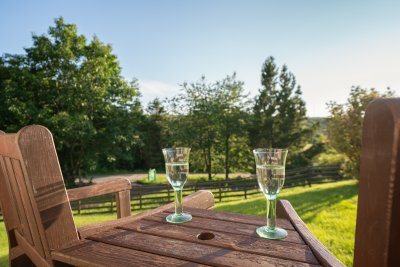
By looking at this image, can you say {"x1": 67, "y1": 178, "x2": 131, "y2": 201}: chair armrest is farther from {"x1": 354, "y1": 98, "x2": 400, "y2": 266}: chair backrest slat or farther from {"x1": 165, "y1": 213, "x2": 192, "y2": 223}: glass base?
{"x1": 354, "y1": 98, "x2": 400, "y2": 266}: chair backrest slat

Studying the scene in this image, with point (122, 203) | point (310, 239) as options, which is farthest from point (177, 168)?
point (122, 203)

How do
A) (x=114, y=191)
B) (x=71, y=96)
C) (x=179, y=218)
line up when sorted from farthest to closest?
(x=71, y=96) → (x=114, y=191) → (x=179, y=218)

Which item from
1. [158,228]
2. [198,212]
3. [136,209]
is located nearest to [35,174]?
[158,228]

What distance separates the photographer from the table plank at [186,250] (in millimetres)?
955

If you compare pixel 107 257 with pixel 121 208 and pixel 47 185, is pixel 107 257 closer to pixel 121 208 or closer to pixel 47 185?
pixel 47 185

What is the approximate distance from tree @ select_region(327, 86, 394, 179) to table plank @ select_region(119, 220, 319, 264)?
12.5 metres

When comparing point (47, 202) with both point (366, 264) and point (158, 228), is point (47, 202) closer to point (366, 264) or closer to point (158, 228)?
point (158, 228)

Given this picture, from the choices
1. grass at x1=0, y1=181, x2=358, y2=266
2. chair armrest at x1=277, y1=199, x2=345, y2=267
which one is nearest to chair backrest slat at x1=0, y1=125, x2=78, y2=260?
chair armrest at x1=277, y1=199, x2=345, y2=267

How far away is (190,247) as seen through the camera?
3.60 ft

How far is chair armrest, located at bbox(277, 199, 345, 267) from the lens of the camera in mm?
930

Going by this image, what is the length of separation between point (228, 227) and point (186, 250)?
34cm

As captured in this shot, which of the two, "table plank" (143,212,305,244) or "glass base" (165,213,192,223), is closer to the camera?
"table plank" (143,212,305,244)

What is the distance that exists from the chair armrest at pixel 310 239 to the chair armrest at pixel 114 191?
3.72 ft

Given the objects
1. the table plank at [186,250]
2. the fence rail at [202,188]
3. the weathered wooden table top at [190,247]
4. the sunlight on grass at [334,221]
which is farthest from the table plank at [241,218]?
the fence rail at [202,188]
